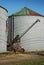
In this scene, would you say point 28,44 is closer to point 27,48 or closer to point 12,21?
point 27,48

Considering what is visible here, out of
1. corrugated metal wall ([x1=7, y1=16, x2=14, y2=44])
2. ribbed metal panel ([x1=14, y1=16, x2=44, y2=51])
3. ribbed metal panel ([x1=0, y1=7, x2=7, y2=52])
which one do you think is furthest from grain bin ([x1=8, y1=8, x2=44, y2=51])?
ribbed metal panel ([x1=0, y1=7, x2=7, y2=52])

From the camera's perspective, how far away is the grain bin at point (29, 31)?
119ft

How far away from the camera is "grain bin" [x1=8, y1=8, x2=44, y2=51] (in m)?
36.2

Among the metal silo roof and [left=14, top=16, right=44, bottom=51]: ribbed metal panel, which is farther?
the metal silo roof

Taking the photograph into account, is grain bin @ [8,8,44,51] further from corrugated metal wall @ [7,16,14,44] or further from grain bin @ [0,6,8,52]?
grain bin @ [0,6,8,52]

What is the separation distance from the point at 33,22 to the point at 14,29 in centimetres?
317

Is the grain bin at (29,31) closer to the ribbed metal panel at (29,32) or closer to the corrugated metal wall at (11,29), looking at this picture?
the ribbed metal panel at (29,32)

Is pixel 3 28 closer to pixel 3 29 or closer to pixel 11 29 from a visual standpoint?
pixel 3 29

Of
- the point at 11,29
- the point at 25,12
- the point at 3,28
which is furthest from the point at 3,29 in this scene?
Result: the point at 25,12

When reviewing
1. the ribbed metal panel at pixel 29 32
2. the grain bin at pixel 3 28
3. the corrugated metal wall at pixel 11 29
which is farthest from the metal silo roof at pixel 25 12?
the grain bin at pixel 3 28

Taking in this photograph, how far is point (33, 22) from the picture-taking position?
3644 centimetres

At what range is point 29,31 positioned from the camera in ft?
119

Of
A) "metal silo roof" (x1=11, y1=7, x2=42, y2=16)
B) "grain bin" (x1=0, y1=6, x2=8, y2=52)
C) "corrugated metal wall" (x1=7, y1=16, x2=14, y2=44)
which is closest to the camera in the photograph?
"grain bin" (x1=0, y1=6, x2=8, y2=52)

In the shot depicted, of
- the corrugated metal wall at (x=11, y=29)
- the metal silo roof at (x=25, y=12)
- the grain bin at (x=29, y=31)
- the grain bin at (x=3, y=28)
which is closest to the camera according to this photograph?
the grain bin at (x=3, y=28)
